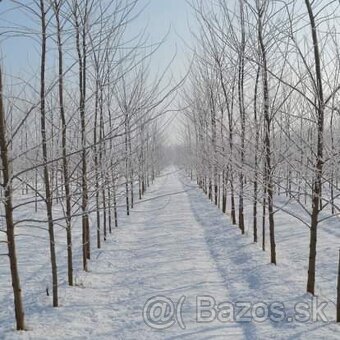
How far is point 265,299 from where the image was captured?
550 cm

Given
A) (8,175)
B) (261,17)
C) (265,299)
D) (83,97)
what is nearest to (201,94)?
(261,17)

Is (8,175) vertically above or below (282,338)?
above

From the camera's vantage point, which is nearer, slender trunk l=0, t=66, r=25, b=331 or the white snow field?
slender trunk l=0, t=66, r=25, b=331

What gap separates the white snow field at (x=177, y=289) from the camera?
4.64 meters

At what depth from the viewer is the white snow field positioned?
4.64m

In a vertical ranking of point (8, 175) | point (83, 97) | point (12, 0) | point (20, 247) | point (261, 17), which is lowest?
point (20, 247)

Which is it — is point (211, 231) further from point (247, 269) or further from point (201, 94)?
point (201, 94)

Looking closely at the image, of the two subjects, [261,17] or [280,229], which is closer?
[261,17]

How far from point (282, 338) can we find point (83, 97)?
490cm

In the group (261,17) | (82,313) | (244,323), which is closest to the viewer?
(244,323)

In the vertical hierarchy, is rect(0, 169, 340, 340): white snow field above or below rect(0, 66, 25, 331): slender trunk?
below

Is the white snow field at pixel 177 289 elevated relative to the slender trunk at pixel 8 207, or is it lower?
lower

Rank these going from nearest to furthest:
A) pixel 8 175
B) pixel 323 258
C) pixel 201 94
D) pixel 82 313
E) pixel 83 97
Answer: pixel 8 175 < pixel 82 313 < pixel 83 97 < pixel 323 258 < pixel 201 94

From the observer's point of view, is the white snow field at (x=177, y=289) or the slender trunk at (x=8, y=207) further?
the white snow field at (x=177, y=289)
